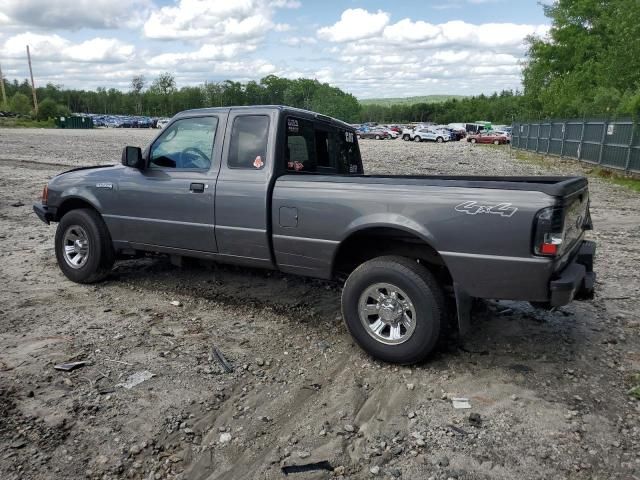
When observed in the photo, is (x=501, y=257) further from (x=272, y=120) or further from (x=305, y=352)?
(x=272, y=120)

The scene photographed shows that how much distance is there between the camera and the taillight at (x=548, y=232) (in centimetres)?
347

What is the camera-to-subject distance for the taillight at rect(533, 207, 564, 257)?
3469 mm

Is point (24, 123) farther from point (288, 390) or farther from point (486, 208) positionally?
point (486, 208)

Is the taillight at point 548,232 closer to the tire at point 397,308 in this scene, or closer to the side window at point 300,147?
the tire at point 397,308

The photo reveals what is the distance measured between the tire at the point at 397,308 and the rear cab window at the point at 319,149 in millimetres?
1411

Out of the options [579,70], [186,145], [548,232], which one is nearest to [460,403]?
[548,232]

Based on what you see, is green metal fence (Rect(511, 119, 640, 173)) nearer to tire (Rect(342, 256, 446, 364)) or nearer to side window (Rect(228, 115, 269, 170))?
side window (Rect(228, 115, 269, 170))

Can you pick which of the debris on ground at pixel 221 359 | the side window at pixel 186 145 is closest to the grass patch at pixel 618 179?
the side window at pixel 186 145

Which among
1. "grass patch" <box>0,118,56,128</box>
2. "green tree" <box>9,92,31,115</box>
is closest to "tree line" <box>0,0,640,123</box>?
"green tree" <box>9,92,31,115</box>

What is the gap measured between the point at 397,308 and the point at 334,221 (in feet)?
2.80

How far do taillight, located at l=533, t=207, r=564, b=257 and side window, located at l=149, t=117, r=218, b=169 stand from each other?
3.06m

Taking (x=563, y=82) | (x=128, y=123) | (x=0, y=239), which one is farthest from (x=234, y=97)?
(x=0, y=239)

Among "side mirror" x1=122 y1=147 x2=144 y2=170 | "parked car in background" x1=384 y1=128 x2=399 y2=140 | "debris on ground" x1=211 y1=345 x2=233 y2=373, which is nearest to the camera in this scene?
"debris on ground" x1=211 y1=345 x2=233 y2=373

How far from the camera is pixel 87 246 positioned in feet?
19.6
